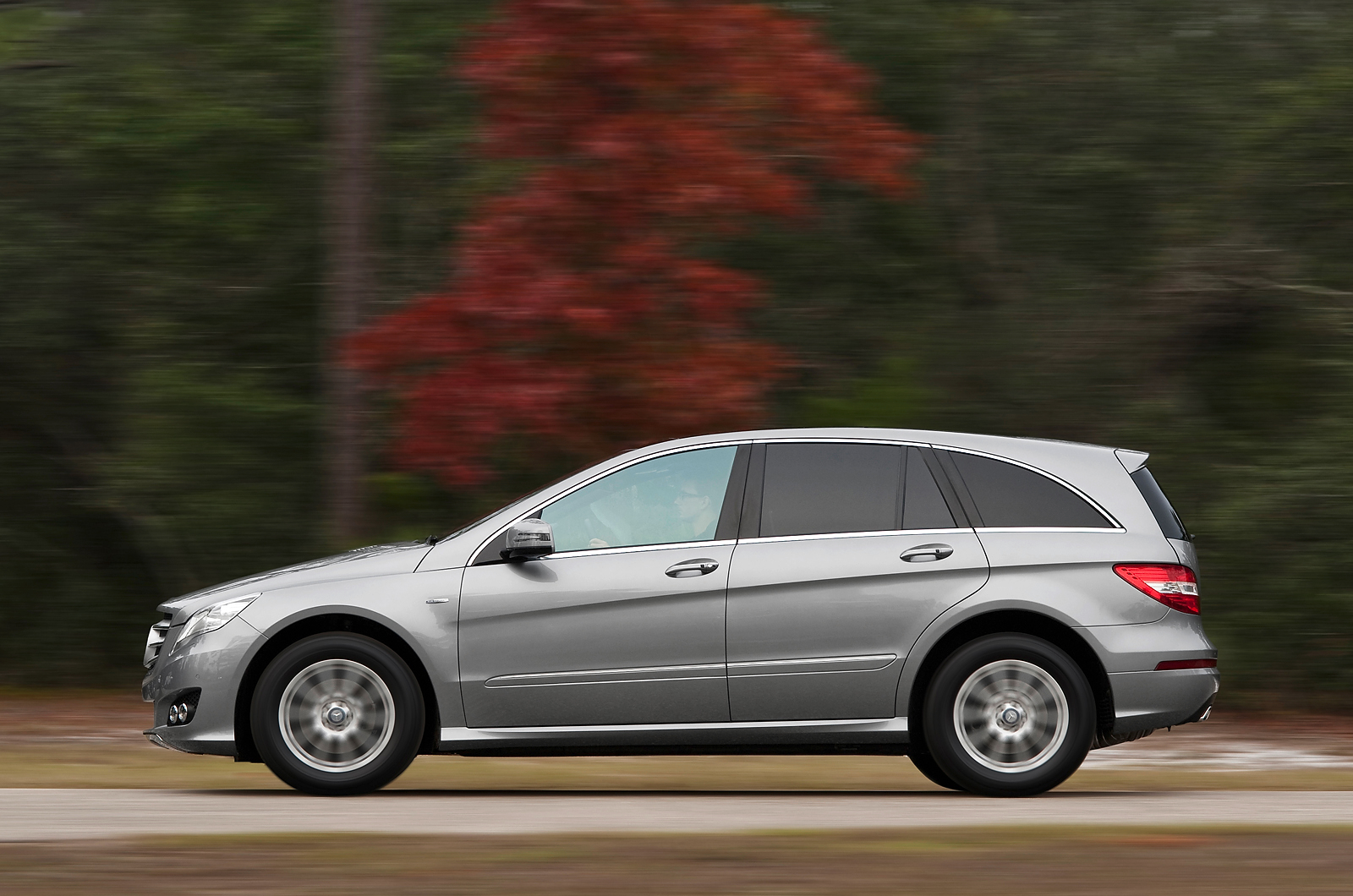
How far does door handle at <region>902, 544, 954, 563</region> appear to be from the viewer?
27.5 feet

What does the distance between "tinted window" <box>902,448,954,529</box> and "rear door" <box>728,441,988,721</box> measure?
0.01 m

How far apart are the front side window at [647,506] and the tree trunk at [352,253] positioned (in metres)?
6.12

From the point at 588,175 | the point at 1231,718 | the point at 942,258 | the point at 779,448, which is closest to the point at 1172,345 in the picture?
the point at 942,258

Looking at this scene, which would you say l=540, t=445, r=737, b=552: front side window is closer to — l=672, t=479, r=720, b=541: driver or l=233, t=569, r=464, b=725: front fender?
l=672, t=479, r=720, b=541: driver

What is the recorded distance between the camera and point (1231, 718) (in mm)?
14273

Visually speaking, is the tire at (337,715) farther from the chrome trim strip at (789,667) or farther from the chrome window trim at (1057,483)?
the chrome window trim at (1057,483)

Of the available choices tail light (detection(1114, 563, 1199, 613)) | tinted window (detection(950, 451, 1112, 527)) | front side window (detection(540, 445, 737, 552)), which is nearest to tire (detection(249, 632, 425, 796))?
front side window (detection(540, 445, 737, 552))

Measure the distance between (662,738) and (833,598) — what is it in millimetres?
1050

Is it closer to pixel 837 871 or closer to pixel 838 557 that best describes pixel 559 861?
pixel 837 871

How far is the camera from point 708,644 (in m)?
8.25

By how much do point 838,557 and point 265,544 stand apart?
27.0 ft

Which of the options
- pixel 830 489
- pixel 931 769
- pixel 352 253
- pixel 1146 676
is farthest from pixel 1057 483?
pixel 352 253

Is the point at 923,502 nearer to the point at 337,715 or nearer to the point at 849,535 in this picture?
the point at 849,535

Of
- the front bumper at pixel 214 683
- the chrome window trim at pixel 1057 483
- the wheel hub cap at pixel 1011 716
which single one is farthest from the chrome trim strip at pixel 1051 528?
the front bumper at pixel 214 683
